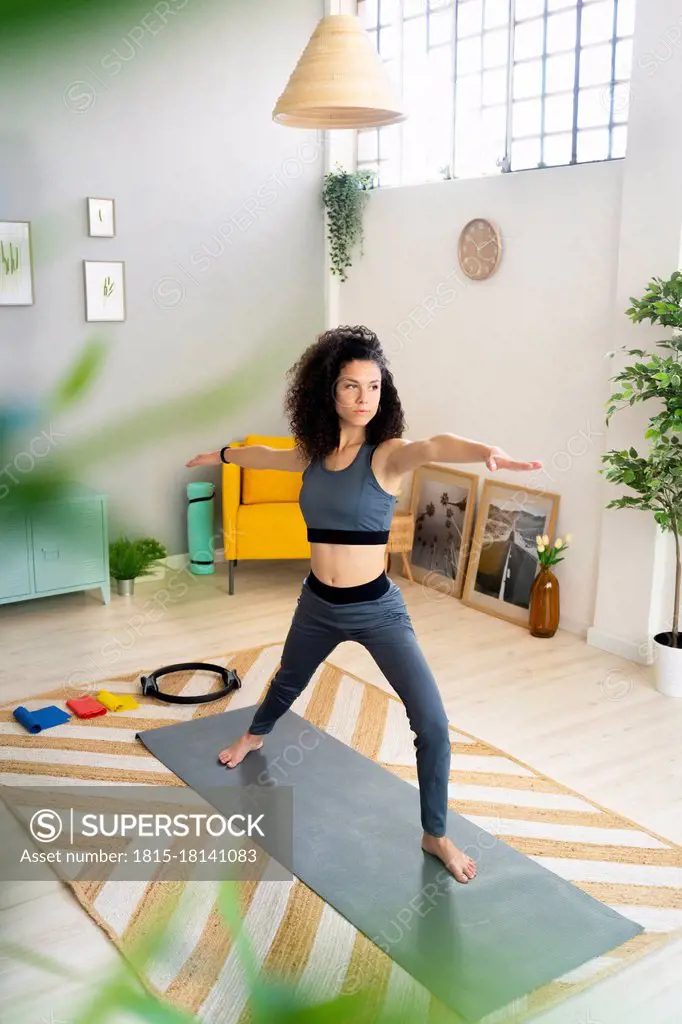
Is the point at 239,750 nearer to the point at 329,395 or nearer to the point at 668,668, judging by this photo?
the point at 329,395

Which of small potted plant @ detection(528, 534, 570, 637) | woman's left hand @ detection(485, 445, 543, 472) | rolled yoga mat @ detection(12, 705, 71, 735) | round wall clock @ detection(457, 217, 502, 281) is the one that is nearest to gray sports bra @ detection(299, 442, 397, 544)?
woman's left hand @ detection(485, 445, 543, 472)

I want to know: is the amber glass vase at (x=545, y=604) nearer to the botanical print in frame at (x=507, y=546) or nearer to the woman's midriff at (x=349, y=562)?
→ the botanical print in frame at (x=507, y=546)

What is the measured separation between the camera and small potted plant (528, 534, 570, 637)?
457cm

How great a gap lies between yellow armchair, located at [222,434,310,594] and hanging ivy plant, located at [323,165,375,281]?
1.29m

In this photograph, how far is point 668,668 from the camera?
3951 millimetres

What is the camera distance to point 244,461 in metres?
3.08

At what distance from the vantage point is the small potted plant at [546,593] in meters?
4.57

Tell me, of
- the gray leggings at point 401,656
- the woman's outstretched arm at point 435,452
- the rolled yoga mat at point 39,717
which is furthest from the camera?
the rolled yoga mat at point 39,717

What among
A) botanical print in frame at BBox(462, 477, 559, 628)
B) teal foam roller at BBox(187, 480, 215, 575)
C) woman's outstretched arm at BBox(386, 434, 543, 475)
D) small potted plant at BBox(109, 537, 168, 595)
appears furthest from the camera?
teal foam roller at BBox(187, 480, 215, 575)

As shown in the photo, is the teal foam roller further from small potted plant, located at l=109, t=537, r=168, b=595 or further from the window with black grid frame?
small potted plant, located at l=109, t=537, r=168, b=595

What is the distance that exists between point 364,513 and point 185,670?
71.0 inches

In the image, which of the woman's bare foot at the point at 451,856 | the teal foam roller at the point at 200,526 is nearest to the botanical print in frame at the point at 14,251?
the woman's bare foot at the point at 451,856

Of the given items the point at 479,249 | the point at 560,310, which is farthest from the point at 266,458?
the point at 479,249

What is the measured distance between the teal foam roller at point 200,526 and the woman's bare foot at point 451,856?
296cm
